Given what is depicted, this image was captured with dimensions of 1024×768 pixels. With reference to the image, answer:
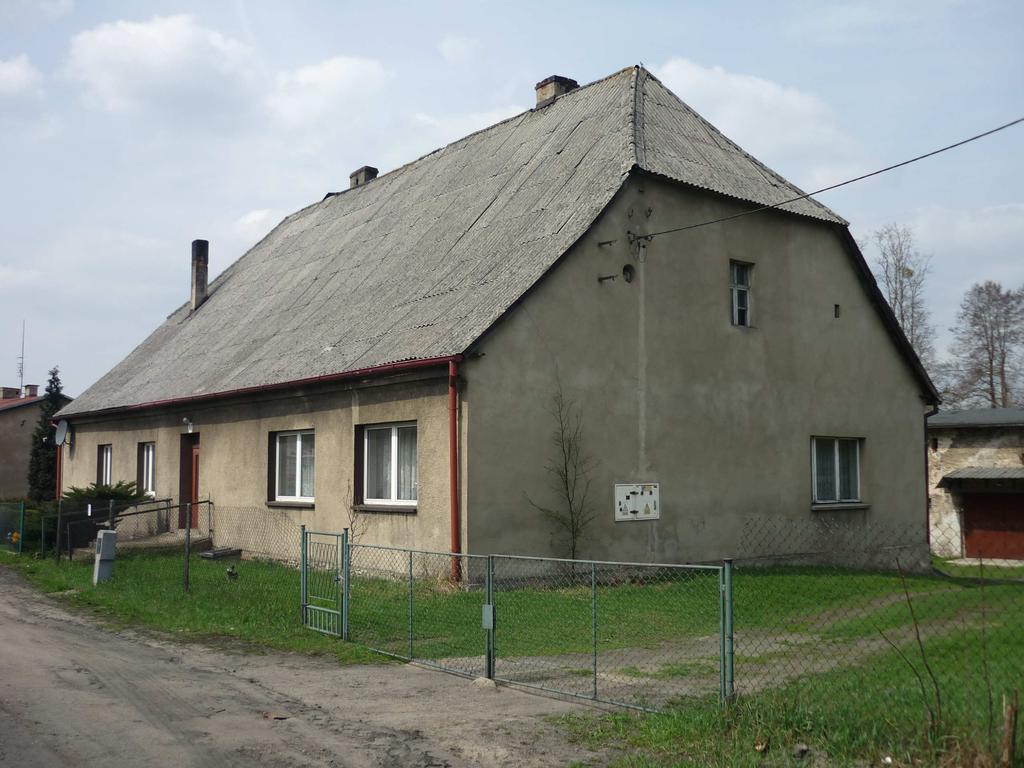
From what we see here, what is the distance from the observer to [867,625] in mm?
10719

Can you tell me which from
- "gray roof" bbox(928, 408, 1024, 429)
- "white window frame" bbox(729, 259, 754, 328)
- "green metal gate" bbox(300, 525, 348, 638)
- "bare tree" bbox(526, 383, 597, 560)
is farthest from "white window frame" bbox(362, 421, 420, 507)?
"gray roof" bbox(928, 408, 1024, 429)

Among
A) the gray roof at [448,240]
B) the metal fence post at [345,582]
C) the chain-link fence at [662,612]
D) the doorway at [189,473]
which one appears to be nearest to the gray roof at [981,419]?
the chain-link fence at [662,612]

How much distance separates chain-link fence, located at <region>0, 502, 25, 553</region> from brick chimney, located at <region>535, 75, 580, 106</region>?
13996mm

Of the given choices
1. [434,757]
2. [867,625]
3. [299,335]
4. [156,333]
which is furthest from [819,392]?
[156,333]

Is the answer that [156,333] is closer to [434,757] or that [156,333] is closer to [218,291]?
[218,291]

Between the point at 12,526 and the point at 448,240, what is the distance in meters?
12.1

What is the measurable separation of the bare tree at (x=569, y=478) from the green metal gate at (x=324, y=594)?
132 inches

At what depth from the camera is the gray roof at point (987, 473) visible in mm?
26156

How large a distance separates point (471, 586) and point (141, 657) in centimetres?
444

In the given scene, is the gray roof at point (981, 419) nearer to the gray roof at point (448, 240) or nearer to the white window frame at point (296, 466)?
the gray roof at point (448, 240)

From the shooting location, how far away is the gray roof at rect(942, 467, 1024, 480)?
2616cm

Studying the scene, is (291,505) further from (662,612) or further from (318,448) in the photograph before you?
(662,612)

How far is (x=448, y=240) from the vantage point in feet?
58.1

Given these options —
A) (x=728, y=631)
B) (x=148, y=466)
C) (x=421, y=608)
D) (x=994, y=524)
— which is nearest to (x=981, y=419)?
(x=994, y=524)
